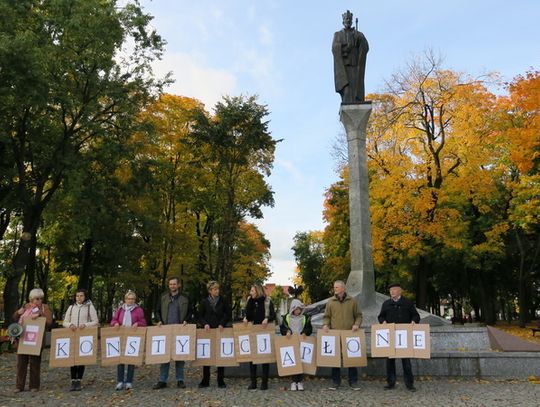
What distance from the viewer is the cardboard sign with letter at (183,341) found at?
9423 mm

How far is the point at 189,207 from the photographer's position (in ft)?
106

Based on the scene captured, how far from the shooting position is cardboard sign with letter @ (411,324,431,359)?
9141mm

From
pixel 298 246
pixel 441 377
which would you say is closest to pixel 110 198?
pixel 441 377

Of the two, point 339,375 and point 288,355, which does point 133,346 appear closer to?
point 288,355

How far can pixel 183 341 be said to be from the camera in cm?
950

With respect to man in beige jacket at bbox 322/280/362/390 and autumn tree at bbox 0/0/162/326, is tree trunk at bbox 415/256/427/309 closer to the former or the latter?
autumn tree at bbox 0/0/162/326

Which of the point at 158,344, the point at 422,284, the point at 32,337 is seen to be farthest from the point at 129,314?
the point at 422,284

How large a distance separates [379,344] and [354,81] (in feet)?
27.1

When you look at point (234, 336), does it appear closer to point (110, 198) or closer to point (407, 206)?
point (110, 198)

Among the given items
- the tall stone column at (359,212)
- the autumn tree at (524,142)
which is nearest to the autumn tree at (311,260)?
the autumn tree at (524,142)

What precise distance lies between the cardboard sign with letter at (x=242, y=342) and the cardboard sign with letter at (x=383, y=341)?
2.21 meters

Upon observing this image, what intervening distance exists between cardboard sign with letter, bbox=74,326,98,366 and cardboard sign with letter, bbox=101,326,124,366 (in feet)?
0.58

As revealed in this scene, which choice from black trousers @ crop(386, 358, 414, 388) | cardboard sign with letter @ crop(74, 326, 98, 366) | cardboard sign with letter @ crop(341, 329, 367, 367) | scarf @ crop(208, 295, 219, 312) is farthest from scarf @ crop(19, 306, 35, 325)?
black trousers @ crop(386, 358, 414, 388)

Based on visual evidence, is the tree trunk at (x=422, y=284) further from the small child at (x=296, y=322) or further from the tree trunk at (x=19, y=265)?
the small child at (x=296, y=322)
